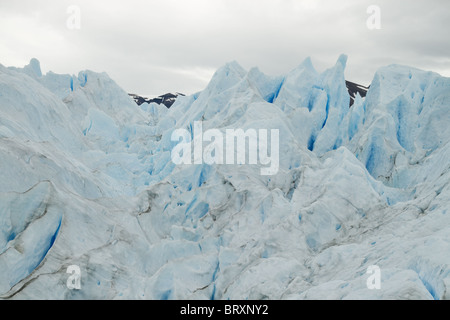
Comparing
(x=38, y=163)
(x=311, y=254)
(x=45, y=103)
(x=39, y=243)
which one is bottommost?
(x=311, y=254)

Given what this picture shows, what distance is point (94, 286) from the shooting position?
21.5 ft

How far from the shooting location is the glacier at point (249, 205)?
6.41 meters

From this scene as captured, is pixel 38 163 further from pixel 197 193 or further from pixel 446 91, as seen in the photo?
pixel 446 91

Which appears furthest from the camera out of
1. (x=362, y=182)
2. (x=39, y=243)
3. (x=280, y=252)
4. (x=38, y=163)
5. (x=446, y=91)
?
(x=446, y=91)

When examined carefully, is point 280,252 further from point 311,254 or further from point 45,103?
point 45,103

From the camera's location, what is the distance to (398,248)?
6.12 m

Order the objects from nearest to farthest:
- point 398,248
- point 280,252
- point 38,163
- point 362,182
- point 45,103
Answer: point 398,248, point 280,252, point 38,163, point 362,182, point 45,103

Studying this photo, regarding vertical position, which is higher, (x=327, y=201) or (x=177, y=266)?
(x=327, y=201)

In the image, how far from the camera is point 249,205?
32.3 ft

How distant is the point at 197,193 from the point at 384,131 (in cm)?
769

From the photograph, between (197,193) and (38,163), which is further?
(197,193)

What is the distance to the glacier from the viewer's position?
21.0ft

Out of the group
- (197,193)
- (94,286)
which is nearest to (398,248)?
(94,286)

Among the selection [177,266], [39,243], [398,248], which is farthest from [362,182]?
[39,243]
